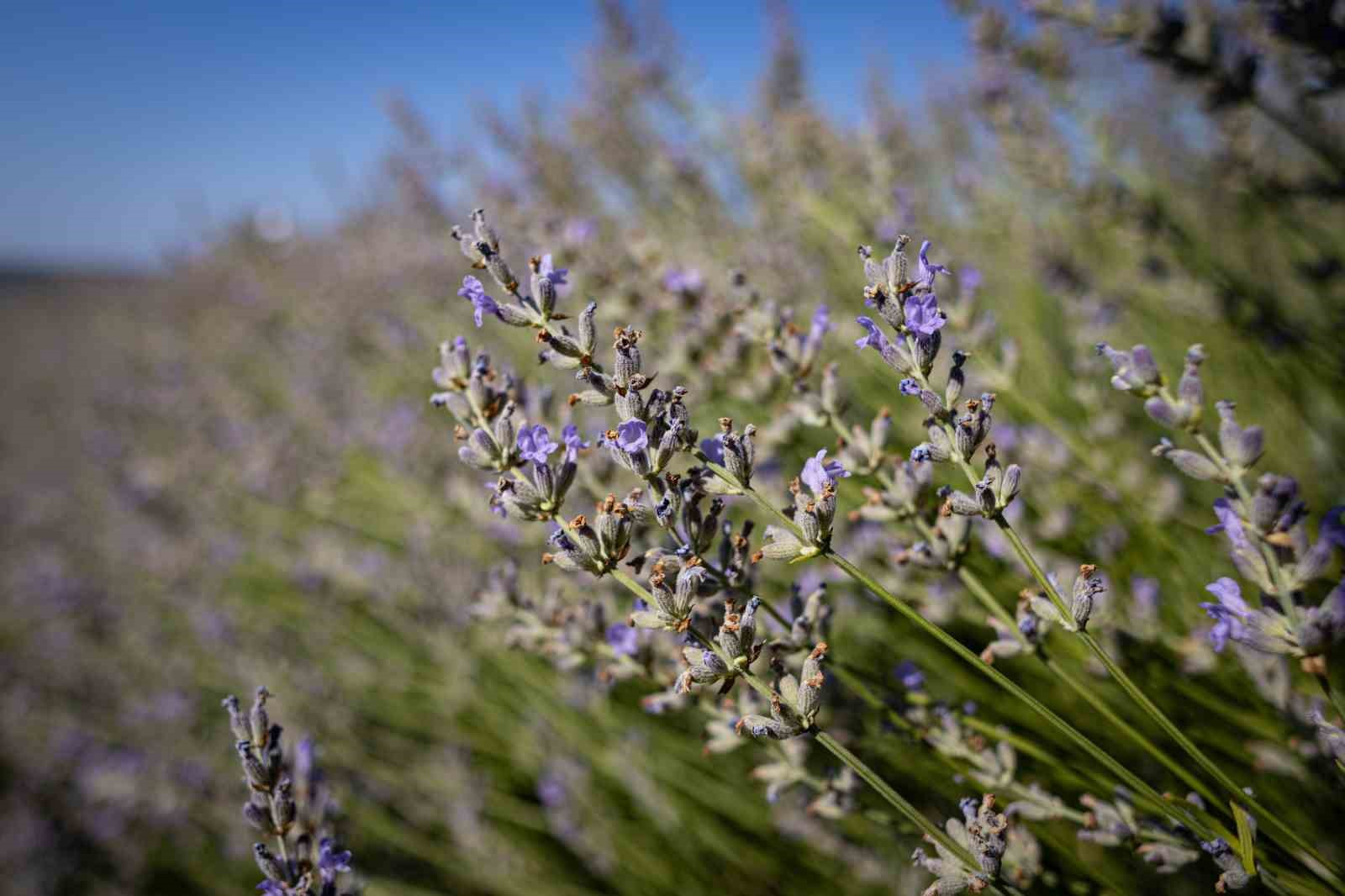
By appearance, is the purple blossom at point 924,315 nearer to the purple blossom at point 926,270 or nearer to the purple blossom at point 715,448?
the purple blossom at point 926,270

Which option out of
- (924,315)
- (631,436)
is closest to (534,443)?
(631,436)

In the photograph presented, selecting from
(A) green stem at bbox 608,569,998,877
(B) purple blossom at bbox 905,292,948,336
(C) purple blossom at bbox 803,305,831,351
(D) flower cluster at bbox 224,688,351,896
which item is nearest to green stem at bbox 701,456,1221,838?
(A) green stem at bbox 608,569,998,877

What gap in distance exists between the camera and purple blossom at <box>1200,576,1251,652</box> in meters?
0.73

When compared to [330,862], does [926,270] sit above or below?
above

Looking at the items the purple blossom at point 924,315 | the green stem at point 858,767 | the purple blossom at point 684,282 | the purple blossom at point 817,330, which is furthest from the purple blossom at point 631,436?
the purple blossom at point 684,282

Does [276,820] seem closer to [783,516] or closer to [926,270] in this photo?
[783,516]

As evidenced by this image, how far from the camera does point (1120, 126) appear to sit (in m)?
3.71

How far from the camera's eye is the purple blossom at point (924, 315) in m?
0.76

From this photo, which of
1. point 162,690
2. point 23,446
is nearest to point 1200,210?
point 162,690

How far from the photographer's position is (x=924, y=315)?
77 cm

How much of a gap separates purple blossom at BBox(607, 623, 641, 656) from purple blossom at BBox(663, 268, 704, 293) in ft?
2.20

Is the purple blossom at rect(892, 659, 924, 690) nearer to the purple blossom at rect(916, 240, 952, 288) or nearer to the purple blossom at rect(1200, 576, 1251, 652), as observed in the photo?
the purple blossom at rect(1200, 576, 1251, 652)

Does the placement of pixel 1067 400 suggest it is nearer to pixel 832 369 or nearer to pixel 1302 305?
pixel 1302 305

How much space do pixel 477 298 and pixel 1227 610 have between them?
2.81 ft
